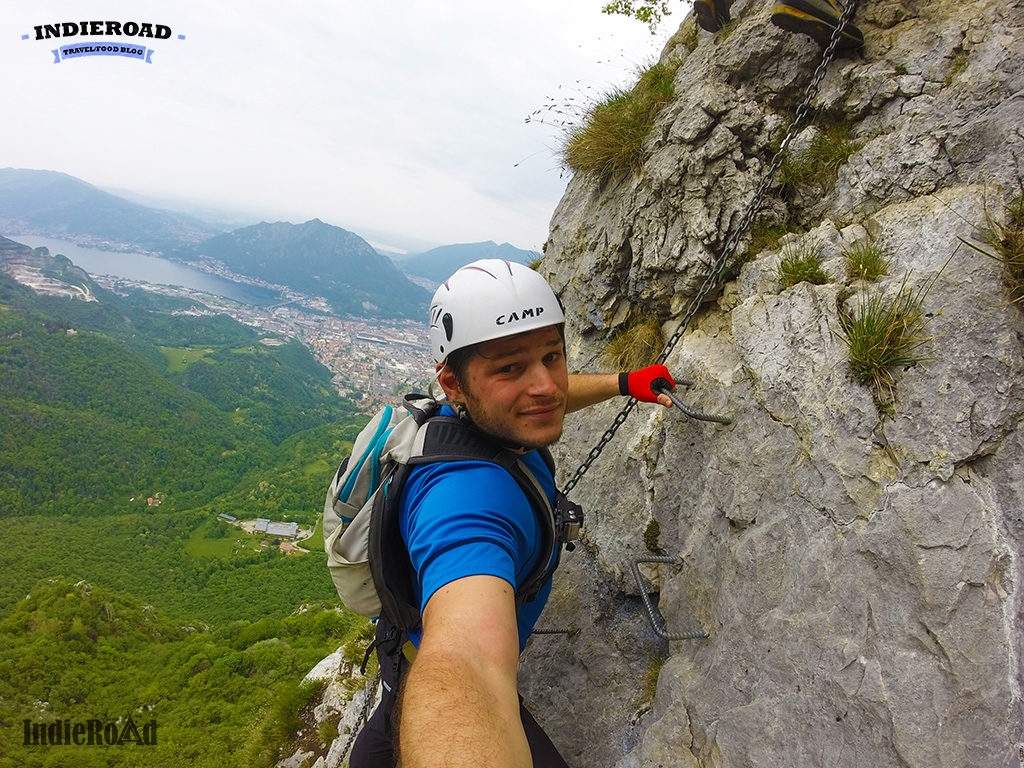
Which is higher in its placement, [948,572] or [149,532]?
[948,572]

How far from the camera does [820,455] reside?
3.14 metres

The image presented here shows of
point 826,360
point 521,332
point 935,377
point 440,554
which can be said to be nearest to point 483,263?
point 521,332

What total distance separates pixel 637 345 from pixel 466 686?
4552 millimetres

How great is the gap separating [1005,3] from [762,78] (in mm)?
1865

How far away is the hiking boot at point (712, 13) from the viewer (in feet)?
18.7

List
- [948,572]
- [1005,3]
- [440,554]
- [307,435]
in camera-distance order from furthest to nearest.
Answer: [307,435]
[1005,3]
[948,572]
[440,554]

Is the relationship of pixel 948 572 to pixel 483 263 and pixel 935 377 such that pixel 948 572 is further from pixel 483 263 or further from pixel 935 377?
pixel 483 263

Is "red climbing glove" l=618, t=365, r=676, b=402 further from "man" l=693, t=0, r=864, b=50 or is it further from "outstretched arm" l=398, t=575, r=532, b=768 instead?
"man" l=693, t=0, r=864, b=50

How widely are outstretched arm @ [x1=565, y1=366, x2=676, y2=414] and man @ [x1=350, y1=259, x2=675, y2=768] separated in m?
1.16

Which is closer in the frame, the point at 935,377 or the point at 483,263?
the point at 935,377

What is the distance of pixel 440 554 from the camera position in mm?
2094

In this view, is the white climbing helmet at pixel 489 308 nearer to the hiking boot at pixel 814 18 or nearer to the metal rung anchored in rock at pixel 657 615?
the metal rung anchored in rock at pixel 657 615

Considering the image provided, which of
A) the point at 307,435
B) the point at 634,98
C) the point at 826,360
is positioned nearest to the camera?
the point at 826,360

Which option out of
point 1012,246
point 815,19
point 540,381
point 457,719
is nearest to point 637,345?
point 540,381
